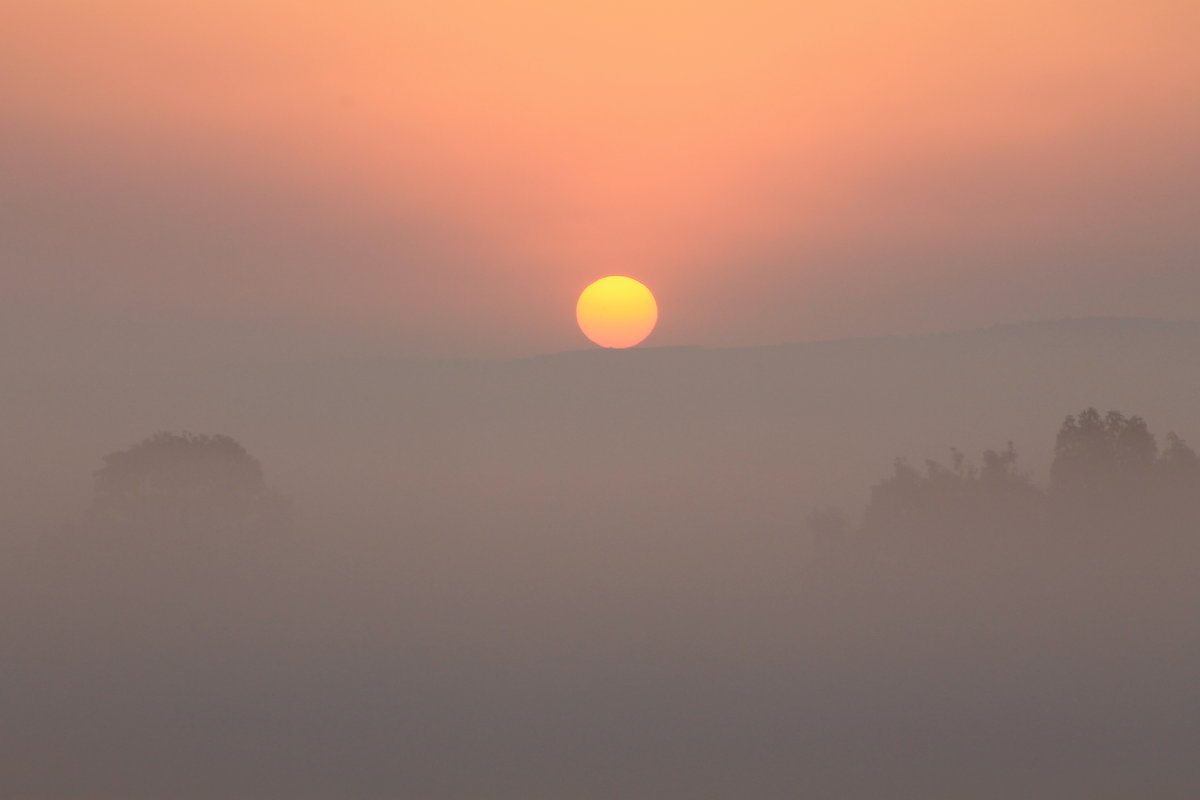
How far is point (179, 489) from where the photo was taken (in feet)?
218

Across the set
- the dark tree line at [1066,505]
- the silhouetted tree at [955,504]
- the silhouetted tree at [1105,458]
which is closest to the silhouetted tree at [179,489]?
the dark tree line at [1066,505]

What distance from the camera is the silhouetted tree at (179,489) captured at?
65.4m

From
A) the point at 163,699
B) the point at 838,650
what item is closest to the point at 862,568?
the point at 838,650

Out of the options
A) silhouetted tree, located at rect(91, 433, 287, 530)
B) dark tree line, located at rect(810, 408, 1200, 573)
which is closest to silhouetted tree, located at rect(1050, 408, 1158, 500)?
dark tree line, located at rect(810, 408, 1200, 573)

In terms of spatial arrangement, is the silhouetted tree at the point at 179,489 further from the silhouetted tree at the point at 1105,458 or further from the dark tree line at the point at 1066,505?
the silhouetted tree at the point at 1105,458

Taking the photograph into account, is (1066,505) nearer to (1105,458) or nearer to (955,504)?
(1105,458)

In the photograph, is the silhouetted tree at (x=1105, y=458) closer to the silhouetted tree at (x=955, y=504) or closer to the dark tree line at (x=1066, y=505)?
the dark tree line at (x=1066, y=505)

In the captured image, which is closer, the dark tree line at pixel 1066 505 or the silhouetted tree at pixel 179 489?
the dark tree line at pixel 1066 505

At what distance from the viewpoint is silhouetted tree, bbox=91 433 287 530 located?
215 feet

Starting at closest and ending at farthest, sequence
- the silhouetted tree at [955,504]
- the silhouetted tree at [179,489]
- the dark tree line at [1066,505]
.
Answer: the dark tree line at [1066,505] < the silhouetted tree at [955,504] < the silhouetted tree at [179,489]

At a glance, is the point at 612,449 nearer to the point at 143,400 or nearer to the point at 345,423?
the point at 345,423

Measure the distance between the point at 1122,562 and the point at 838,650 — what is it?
40.9ft

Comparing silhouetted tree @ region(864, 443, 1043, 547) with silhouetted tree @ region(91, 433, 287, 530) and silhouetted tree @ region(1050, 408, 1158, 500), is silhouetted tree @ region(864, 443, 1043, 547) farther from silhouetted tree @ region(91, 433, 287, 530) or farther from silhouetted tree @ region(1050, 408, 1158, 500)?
silhouetted tree @ region(91, 433, 287, 530)

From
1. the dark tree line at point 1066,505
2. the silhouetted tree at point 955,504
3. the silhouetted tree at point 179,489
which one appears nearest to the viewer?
the dark tree line at point 1066,505
